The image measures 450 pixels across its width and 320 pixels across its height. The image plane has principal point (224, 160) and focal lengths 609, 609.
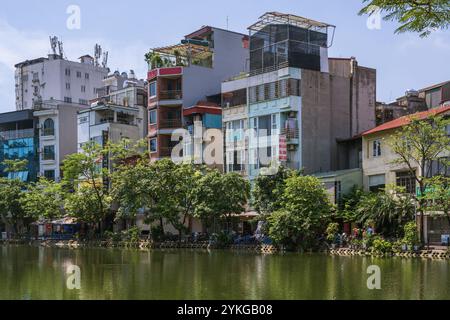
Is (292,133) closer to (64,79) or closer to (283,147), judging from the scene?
(283,147)

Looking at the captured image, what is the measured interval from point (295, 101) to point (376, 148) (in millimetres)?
8446

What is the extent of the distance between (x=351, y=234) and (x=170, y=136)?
2692 centimetres

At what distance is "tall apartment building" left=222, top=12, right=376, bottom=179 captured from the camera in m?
53.2

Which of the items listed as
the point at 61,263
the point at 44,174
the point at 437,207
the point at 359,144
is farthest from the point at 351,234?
the point at 44,174

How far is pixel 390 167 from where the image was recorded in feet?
153

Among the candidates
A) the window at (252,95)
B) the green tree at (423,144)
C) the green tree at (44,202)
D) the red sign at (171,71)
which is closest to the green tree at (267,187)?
the green tree at (423,144)

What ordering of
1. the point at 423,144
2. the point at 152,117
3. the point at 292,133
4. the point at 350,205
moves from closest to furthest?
the point at 423,144 → the point at 350,205 → the point at 292,133 → the point at 152,117

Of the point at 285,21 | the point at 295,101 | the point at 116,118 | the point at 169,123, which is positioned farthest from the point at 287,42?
the point at 116,118

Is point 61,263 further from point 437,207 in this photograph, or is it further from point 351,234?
point 437,207

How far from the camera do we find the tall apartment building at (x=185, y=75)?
6481 cm

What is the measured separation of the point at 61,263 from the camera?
3906cm

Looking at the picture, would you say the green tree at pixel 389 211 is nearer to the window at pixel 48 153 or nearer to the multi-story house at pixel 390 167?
the multi-story house at pixel 390 167

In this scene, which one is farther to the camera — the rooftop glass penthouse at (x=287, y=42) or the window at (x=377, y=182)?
the rooftop glass penthouse at (x=287, y=42)

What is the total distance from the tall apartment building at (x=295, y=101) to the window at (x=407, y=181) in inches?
369
